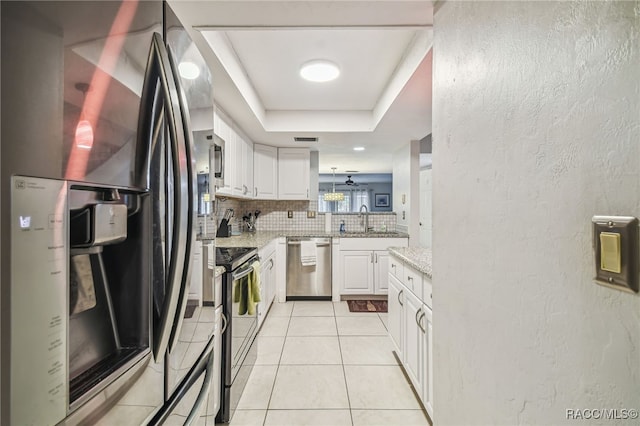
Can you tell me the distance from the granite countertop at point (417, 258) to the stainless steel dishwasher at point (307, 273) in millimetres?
1652

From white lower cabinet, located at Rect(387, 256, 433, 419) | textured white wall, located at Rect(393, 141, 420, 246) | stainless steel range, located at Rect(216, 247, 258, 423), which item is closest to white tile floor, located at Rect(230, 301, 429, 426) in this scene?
stainless steel range, located at Rect(216, 247, 258, 423)

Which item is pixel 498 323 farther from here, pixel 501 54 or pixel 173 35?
pixel 173 35

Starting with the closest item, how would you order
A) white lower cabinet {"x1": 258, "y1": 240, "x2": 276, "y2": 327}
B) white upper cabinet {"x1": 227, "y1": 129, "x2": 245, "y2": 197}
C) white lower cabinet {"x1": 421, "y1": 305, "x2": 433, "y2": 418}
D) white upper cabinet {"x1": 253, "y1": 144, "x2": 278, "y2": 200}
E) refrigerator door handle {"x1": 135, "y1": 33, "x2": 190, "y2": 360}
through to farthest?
refrigerator door handle {"x1": 135, "y1": 33, "x2": 190, "y2": 360}
white lower cabinet {"x1": 421, "y1": 305, "x2": 433, "y2": 418}
white lower cabinet {"x1": 258, "y1": 240, "x2": 276, "y2": 327}
white upper cabinet {"x1": 227, "y1": 129, "x2": 245, "y2": 197}
white upper cabinet {"x1": 253, "y1": 144, "x2": 278, "y2": 200}

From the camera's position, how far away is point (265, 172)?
404cm

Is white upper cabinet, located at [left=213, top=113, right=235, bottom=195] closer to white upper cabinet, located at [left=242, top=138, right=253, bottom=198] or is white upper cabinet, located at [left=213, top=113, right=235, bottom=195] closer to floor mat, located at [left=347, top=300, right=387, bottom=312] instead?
white upper cabinet, located at [left=242, top=138, right=253, bottom=198]

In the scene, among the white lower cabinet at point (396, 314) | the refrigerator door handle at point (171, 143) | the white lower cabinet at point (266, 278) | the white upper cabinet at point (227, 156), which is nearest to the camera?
the refrigerator door handle at point (171, 143)

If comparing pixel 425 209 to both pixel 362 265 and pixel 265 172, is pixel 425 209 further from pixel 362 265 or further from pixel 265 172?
pixel 265 172

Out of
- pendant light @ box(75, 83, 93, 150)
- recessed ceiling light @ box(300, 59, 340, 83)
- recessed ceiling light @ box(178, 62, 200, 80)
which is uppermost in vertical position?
recessed ceiling light @ box(300, 59, 340, 83)

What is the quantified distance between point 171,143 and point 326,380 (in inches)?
78.1

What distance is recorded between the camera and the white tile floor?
170cm

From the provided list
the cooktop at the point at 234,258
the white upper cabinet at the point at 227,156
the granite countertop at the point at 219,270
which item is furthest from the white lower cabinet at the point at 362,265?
the granite countertop at the point at 219,270

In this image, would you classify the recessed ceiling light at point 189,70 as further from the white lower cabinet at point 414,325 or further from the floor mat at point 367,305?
the floor mat at point 367,305

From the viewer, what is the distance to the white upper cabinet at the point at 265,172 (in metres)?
3.96

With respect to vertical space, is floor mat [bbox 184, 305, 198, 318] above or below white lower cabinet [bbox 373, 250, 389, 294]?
above
